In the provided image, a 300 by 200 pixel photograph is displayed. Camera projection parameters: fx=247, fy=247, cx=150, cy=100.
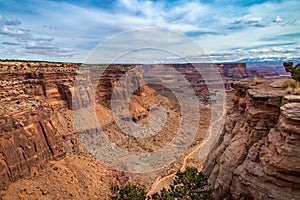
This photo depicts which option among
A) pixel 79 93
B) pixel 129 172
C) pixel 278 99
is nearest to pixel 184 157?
pixel 129 172

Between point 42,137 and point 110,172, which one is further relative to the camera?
point 110,172

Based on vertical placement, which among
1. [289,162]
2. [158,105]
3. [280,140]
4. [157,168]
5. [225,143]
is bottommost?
[157,168]

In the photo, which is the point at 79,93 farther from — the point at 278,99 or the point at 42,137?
the point at 278,99

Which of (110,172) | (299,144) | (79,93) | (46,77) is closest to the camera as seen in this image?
(299,144)

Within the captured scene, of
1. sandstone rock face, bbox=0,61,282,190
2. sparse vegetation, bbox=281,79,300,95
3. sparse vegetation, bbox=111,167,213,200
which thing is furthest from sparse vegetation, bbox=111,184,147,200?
sparse vegetation, bbox=281,79,300,95

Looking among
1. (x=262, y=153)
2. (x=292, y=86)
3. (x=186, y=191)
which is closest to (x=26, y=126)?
(x=186, y=191)

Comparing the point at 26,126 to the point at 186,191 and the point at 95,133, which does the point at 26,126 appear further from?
the point at 95,133
